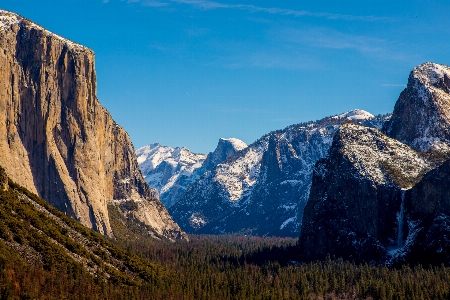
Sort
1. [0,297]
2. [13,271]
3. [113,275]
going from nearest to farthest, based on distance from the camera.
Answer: [0,297], [13,271], [113,275]

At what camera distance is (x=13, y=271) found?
15762 cm

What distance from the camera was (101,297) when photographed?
168m

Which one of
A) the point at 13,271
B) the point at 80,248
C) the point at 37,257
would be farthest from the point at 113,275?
the point at 13,271

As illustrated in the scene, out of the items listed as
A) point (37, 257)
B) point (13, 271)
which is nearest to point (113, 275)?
point (37, 257)

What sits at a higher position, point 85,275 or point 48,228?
point 48,228

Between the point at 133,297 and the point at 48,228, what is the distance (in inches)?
1488

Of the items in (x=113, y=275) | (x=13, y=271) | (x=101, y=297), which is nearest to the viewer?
(x=13, y=271)

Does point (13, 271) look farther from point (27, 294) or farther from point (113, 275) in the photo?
point (113, 275)

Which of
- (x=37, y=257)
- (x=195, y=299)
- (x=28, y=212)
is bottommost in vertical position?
(x=195, y=299)

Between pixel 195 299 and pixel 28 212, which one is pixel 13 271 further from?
pixel 195 299

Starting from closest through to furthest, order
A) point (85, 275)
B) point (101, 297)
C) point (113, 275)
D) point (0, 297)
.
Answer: point (0, 297) < point (101, 297) < point (85, 275) < point (113, 275)

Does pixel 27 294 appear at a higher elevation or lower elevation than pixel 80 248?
lower

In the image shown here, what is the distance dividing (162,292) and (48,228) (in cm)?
3723

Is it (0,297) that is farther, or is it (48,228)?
(48,228)
